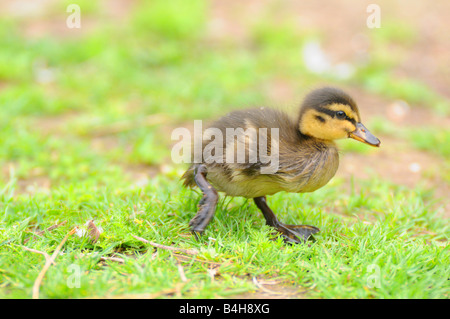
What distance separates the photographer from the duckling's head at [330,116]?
10.6 feet

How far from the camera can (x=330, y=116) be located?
325 centimetres

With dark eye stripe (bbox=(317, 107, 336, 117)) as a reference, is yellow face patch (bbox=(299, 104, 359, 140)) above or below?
below

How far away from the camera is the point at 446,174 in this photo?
4.71 metres

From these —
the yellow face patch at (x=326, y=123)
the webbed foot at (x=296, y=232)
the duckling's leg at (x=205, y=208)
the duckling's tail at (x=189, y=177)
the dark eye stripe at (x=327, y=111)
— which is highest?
the dark eye stripe at (x=327, y=111)

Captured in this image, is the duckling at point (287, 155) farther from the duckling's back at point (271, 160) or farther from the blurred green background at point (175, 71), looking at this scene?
the blurred green background at point (175, 71)

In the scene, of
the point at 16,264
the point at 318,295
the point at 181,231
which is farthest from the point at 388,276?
the point at 16,264

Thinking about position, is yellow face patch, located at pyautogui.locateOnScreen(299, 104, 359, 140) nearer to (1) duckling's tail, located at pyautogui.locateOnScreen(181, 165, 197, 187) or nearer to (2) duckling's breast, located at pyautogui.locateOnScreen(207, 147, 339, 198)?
(2) duckling's breast, located at pyautogui.locateOnScreen(207, 147, 339, 198)

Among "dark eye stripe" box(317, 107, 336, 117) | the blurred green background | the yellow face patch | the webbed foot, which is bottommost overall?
the webbed foot

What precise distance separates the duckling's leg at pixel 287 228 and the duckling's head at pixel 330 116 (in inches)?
21.7

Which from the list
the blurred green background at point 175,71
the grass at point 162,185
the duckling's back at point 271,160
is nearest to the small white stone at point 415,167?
the blurred green background at point 175,71

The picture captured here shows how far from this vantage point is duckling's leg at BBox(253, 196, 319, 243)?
3236 mm

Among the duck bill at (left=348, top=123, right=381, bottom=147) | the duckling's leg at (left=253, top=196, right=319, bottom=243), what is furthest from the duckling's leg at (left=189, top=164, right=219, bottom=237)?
the duck bill at (left=348, top=123, right=381, bottom=147)

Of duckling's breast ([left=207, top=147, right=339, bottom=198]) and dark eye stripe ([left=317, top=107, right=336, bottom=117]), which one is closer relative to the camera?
duckling's breast ([left=207, top=147, right=339, bottom=198])

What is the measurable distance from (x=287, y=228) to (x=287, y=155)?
0.50 m
